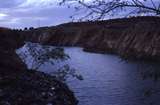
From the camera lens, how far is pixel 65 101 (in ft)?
93.0

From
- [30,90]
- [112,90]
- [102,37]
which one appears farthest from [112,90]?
[102,37]

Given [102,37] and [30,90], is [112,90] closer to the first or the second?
[30,90]

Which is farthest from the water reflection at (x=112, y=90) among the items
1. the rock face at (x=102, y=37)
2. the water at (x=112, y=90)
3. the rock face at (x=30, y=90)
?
the rock face at (x=102, y=37)

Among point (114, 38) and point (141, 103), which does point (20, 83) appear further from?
point (114, 38)

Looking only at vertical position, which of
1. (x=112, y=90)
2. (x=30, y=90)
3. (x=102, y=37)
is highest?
(x=30, y=90)

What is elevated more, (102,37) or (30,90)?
(30,90)

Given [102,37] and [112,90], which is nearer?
[112,90]

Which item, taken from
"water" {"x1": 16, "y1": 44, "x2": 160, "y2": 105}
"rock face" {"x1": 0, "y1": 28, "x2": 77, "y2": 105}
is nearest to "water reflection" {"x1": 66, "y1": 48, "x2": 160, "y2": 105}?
"water" {"x1": 16, "y1": 44, "x2": 160, "y2": 105}

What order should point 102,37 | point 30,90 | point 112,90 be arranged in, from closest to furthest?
1. point 30,90
2. point 112,90
3. point 102,37

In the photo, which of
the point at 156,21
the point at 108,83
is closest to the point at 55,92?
the point at 108,83

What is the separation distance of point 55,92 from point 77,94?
8.20m

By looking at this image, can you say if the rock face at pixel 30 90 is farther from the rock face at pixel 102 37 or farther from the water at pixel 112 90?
the rock face at pixel 102 37

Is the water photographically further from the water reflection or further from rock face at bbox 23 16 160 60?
rock face at bbox 23 16 160 60

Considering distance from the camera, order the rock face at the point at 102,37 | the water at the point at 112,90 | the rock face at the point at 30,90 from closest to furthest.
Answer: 1. the rock face at the point at 30,90
2. the water at the point at 112,90
3. the rock face at the point at 102,37
